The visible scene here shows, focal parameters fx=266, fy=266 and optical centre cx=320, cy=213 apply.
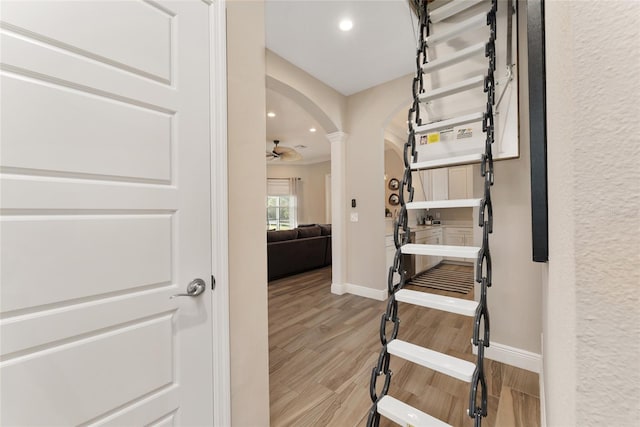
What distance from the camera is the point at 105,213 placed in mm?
938

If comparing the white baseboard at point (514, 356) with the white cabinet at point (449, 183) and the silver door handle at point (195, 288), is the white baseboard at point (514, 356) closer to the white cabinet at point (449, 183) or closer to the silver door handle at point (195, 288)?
the silver door handle at point (195, 288)

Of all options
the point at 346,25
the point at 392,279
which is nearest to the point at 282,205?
the point at 346,25

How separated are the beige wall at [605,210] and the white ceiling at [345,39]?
8.30ft

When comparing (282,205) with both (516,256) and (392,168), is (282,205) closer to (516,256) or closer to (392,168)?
(392,168)

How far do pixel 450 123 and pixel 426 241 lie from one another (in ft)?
12.7

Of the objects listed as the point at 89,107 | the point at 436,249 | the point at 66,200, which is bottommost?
the point at 436,249

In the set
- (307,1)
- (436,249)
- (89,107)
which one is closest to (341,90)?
(307,1)

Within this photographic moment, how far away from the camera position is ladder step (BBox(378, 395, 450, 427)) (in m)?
1.22

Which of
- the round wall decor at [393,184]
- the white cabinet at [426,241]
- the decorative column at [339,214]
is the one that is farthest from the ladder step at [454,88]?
the round wall decor at [393,184]

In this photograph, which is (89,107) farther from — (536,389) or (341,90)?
(341,90)

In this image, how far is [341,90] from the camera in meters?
3.78

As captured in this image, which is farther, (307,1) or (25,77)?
(307,1)

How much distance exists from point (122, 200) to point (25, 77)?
432 millimetres

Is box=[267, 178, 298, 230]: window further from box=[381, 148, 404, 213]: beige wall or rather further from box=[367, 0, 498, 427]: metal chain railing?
box=[367, 0, 498, 427]: metal chain railing
